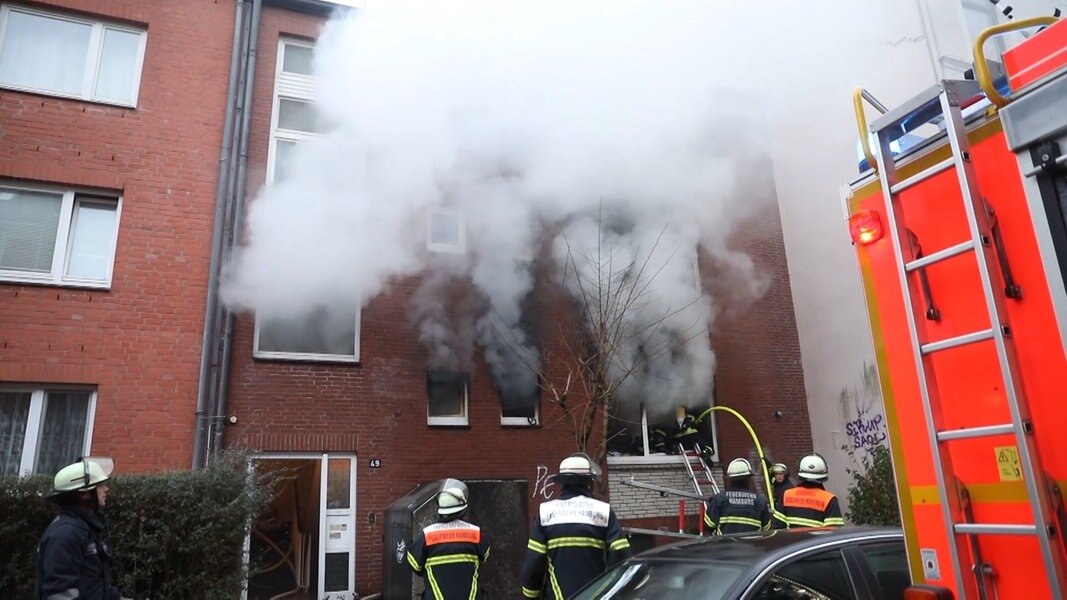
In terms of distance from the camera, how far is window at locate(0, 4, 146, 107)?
8328mm

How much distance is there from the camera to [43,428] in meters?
7.40

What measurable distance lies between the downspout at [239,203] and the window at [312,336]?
33cm

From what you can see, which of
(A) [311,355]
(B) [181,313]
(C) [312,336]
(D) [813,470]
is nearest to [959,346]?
(D) [813,470]

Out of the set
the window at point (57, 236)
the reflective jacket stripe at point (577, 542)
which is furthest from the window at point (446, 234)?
the reflective jacket stripe at point (577, 542)

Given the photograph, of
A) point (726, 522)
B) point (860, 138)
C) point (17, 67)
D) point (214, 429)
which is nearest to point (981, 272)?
point (860, 138)

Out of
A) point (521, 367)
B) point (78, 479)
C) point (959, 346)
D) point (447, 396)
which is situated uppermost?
point (521, 367)

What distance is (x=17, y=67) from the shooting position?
8.31 m

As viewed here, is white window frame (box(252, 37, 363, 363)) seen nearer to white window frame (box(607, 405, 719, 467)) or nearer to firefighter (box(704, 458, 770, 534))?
white window frame (box(607, 405, 719, 467))

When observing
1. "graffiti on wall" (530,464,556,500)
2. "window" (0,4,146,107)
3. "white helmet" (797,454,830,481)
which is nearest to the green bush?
"white helmet" (797,454,830,481)

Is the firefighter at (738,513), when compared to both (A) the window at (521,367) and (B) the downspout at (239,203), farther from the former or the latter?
(B) the downspout at (239,203)

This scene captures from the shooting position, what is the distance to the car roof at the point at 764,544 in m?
3.15

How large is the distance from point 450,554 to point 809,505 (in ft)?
7.76

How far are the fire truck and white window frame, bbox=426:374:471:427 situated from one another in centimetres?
679

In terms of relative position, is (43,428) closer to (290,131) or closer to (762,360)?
(290,131)
